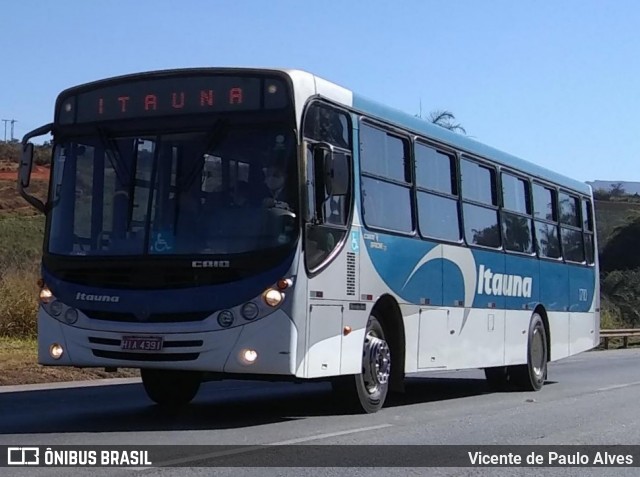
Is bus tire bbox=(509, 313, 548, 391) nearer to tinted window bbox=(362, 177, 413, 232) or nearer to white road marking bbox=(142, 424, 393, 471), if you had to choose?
tinted window bbox=(362, 177, 413, 232)

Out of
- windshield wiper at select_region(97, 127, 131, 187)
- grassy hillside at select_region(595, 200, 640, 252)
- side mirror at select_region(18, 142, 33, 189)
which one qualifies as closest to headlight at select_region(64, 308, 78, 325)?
windshield wiper at select_region(97, 127, 131, 187)

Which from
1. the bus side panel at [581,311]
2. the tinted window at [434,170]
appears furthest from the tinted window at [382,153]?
the bus side panel at [581,311]

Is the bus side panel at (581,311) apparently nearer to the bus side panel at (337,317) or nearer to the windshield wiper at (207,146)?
the bus side panel at (337,317)

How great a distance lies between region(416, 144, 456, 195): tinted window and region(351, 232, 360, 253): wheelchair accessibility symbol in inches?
73.7

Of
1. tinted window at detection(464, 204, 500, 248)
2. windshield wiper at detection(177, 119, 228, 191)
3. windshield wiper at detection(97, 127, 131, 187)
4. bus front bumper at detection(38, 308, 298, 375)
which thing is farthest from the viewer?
tinted window at detection(464, 204, 500, 248)

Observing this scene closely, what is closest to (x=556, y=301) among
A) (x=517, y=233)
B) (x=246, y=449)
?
(x=517, y=233)

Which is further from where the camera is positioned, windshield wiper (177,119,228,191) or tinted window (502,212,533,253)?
tinted window (502,212,533,253)

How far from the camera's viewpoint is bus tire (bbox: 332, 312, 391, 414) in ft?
37.6

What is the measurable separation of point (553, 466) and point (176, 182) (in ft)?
14.2

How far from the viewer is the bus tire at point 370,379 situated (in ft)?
37.6

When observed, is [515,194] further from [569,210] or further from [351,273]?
[351,273]

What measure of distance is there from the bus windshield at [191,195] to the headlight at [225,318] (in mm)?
558

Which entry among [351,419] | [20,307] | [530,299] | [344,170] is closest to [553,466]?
[351,419]

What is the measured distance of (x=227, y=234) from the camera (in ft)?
33.6
